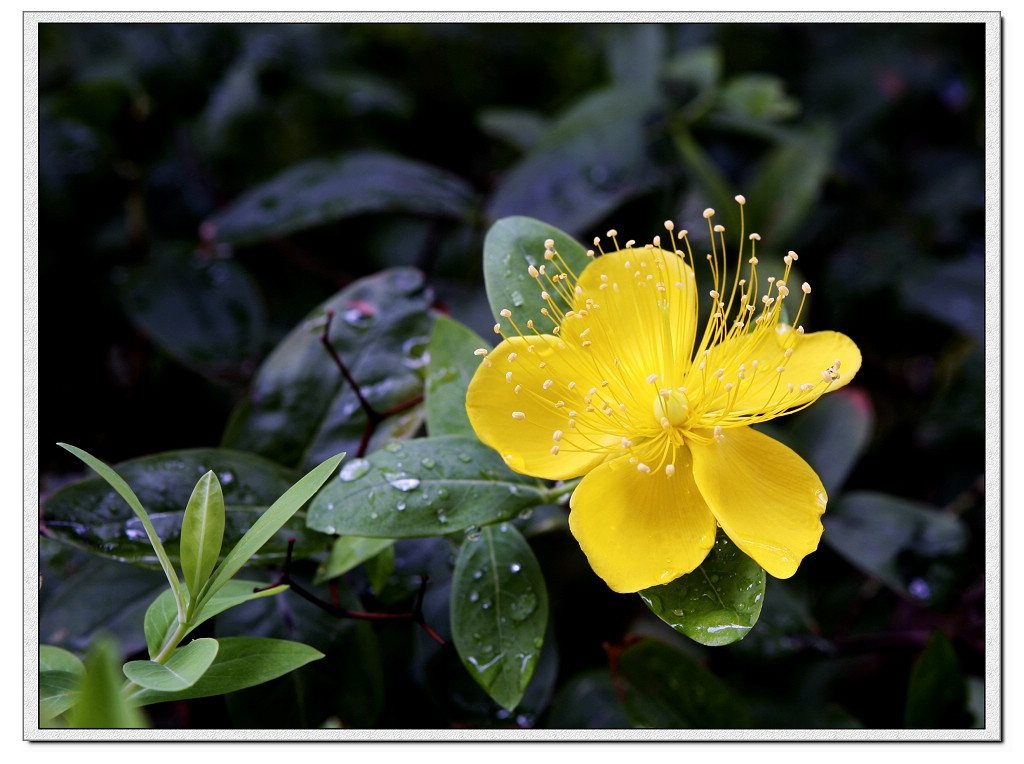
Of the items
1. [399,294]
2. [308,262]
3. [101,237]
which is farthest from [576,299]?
[101,237]

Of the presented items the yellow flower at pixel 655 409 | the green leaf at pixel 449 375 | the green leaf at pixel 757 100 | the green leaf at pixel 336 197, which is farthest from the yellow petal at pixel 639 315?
the green leaf at pixel 757 100

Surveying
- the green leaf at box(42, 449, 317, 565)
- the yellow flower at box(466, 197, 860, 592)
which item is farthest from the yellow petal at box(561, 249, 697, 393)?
the green leaf at box(42, 449, 317, 565)

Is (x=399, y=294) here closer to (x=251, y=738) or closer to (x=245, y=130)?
(x=251, y=738)

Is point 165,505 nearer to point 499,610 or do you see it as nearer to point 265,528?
point 265,528

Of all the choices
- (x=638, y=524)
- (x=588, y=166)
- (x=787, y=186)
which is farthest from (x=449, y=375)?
(x=787, y=186)

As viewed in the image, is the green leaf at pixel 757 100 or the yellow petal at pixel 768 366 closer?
the yellow petal at pixel 768 366

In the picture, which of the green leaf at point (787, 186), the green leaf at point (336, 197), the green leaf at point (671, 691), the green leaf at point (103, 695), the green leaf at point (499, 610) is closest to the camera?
the green leaf at point (103, 695)

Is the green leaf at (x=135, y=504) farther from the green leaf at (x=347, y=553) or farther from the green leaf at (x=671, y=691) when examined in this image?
the green leaf at (x=671, y=691)
